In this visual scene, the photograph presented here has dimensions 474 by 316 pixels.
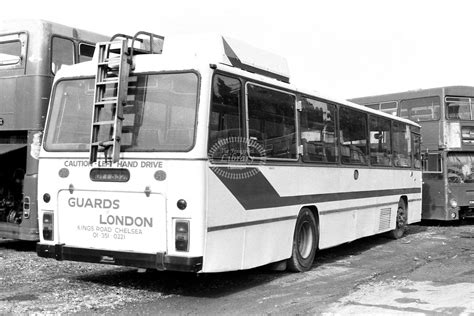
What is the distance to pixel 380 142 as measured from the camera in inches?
472

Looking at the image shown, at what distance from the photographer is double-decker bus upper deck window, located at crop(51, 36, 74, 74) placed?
10150 mm

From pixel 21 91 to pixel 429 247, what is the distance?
9132mm

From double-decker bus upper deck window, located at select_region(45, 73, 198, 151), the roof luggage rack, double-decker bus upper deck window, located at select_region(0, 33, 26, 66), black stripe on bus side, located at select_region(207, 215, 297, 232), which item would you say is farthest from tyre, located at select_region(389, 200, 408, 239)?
double-decker bus upper deck window, located at select_region(0, 33, 26, 66)

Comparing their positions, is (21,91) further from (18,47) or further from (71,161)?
(71,161)

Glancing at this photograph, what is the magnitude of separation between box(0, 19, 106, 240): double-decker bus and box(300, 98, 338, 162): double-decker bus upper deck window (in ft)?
15.7

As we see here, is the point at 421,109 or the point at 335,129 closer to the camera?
the point at 335,129

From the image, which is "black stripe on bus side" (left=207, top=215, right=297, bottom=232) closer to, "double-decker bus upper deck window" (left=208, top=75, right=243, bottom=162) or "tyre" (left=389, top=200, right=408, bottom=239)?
"double-decker bus upper deck window" (left=208, top=75, right=243, bottom=162)

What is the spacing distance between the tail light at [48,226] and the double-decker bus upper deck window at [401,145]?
8436 millimetres

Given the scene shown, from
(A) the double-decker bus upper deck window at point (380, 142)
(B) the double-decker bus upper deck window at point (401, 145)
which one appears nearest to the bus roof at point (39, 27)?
(A) the double-decker bus upper deck window at point (380, 142)

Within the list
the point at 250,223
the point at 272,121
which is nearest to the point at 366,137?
the point at 272,121

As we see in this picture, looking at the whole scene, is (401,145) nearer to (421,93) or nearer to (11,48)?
(421,93)

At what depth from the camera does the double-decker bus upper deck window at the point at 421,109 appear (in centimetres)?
1708

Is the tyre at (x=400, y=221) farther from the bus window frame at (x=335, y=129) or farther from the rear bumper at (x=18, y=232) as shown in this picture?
the rear bumper at (x=18, y=232)

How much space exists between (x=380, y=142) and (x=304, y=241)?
162 inches
